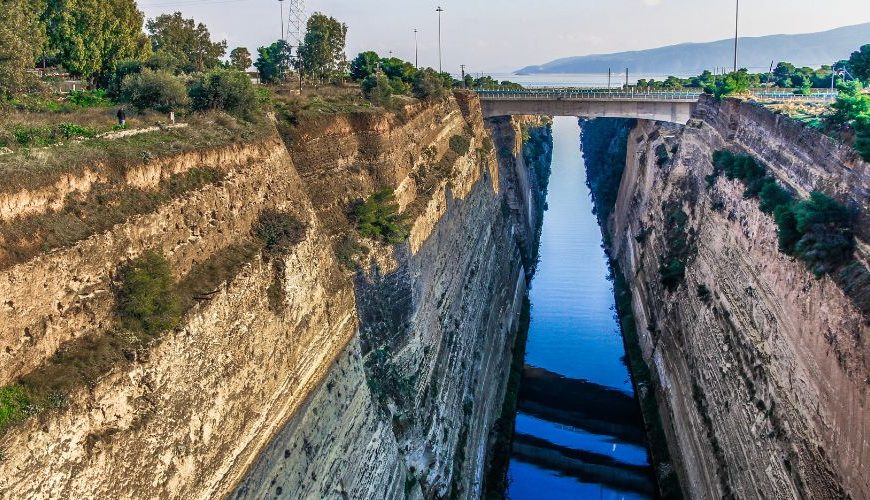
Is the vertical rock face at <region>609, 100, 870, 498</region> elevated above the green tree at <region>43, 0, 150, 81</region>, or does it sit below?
below

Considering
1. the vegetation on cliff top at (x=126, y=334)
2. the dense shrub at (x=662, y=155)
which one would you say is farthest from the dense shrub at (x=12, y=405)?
the dense shrub at (x=662, y=155)

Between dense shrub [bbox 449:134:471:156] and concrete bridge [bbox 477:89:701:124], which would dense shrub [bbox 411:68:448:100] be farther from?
concrete bridge [bbox 477:89:701:124]

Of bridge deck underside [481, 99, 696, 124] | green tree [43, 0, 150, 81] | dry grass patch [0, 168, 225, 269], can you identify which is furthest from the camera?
bridge deck underside [481, 99, 696, 124]

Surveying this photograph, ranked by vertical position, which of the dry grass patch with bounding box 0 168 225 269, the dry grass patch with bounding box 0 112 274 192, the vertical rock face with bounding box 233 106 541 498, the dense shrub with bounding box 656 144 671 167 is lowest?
the vertical rock face with bounding box 233 106 541 498

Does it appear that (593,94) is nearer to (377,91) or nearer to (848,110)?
(377,91)

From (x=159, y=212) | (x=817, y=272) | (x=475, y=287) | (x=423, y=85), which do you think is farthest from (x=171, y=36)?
(x=817, y=272)

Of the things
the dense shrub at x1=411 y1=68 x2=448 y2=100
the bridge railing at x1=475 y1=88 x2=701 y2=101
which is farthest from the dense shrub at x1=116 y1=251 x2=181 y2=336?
the bridge railing at x1=475 y1=88 x2=701 y2=101
